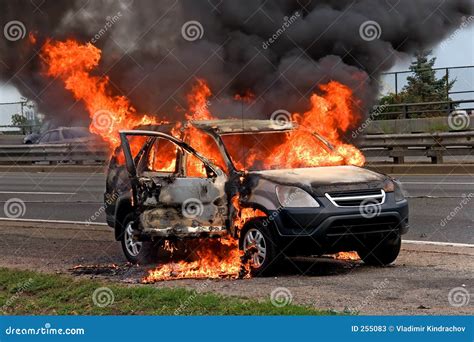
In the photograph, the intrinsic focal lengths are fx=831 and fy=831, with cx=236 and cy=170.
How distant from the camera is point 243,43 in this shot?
13.0m

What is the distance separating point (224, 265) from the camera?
8.73 metres

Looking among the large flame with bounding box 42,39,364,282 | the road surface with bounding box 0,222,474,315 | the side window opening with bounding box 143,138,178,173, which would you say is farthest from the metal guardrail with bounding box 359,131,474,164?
the side window opening with bounding box 143,138,178,173

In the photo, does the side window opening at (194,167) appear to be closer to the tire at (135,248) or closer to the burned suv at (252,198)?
the burned suv at (252,198)

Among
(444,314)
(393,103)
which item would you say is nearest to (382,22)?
(444,314)

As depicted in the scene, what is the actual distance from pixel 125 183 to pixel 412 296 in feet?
13.6

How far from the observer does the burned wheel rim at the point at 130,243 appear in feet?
31.8

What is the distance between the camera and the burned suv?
8156 mm

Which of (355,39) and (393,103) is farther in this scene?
(393,103)

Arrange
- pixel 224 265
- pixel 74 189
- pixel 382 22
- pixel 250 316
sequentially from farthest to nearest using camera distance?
pixel 74 189, pixel 382 22, pixel 224 265, pixel 250 316

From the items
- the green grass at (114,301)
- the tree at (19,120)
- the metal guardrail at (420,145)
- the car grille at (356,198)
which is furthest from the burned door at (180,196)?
the tree at (19,120)

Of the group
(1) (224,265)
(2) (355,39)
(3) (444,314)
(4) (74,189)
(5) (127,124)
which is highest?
(4) (74,189)

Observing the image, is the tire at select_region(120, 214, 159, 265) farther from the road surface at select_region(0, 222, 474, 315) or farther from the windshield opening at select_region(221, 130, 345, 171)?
the windshield opening at select_region(221, 130, 345, 171)

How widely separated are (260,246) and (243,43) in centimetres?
539

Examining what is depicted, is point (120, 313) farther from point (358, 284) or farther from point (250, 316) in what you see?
point (358, 284)
